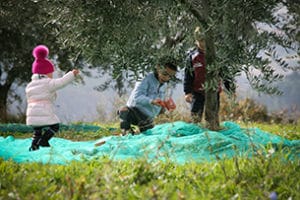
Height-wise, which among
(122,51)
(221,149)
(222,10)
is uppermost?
(222,10)

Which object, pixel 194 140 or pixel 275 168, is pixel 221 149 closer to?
pixel 194 140

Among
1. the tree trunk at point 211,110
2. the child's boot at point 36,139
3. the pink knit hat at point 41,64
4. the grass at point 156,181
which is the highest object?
the pink knit hat at point 41,64

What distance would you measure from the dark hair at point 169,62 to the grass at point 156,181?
7.91ft

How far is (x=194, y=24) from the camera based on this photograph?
280 inches

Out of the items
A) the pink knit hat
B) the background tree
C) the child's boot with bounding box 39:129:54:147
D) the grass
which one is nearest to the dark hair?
the background tree

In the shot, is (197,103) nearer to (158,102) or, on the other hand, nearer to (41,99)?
(158,102)

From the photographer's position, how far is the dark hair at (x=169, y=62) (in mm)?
7213

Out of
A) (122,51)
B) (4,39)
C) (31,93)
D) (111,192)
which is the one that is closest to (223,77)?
(122,51)

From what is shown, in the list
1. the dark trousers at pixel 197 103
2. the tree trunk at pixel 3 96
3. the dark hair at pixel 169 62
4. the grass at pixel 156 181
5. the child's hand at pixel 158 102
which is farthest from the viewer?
the tree trunk at pixel 3 96

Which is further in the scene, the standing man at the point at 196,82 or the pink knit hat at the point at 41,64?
the standing man at the point at 196,82

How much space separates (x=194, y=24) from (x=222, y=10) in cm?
66

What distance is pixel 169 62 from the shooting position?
7.64 metres

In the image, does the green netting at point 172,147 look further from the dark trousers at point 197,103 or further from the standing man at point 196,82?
the dark trousers at point 197,103

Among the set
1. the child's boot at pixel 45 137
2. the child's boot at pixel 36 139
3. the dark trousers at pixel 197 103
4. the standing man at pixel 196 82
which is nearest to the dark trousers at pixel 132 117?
the standing man at pixel 196 82
